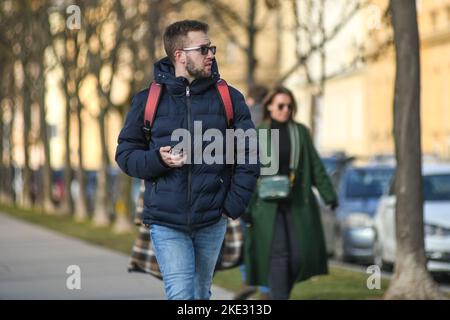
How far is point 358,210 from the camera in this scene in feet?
74.0

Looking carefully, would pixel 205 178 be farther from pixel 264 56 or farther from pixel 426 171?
pixel 264 56

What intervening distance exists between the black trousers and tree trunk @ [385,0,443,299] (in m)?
1.69

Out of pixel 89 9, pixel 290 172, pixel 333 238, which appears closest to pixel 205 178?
pixel 290 172

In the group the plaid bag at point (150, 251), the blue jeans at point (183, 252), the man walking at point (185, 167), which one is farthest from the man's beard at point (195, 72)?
the plaid bag at point (150, 251)

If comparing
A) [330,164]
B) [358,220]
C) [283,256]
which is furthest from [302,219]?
[330,164]

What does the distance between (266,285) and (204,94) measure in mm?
3940

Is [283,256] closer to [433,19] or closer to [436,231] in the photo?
[436,231]

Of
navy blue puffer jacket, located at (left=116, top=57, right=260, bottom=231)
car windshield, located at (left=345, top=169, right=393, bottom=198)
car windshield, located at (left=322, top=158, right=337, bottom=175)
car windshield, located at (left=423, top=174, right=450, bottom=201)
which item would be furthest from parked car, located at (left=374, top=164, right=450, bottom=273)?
navy blue puffer jacket, located at (left=116, top=57, right=260, bottom=231)

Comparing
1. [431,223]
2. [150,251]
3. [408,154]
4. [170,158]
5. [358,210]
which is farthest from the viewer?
[358,210]

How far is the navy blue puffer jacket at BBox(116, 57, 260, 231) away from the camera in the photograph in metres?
7.88

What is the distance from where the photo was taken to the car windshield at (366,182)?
76.6ft

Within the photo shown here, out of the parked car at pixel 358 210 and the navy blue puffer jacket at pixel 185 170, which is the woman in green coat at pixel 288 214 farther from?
the parked car at pixel 358 210

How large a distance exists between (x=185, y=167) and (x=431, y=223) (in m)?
11.2

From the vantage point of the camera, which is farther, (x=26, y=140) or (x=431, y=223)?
(x=26, y=140)
